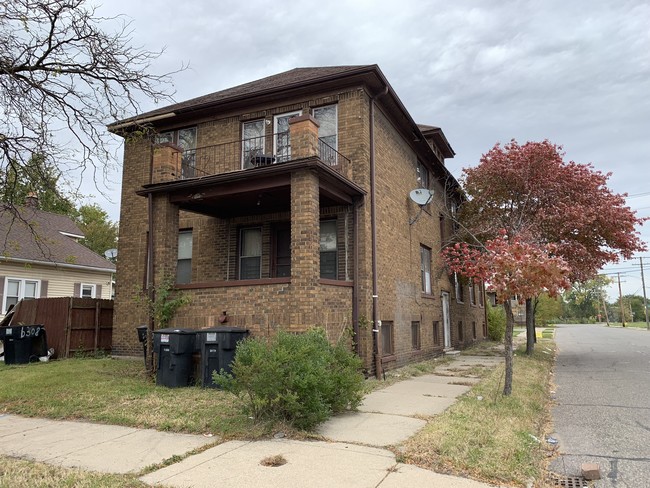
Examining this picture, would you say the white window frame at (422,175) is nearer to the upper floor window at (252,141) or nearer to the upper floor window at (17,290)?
the upper floor window at (252,141)

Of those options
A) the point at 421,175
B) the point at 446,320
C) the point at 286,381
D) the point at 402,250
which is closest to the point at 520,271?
the point at 286,381

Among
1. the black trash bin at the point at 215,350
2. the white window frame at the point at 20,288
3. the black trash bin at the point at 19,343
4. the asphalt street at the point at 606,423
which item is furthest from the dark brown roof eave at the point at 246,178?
the white window frame at the point at 20,288

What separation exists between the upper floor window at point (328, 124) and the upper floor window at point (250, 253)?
9.38 ft

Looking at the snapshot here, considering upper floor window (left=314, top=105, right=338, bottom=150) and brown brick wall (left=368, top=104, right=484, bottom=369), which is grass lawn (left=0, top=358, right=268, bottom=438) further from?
upper floor window (left=314, top=105, right=338, bottom=150)

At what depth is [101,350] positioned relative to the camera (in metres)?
13.8

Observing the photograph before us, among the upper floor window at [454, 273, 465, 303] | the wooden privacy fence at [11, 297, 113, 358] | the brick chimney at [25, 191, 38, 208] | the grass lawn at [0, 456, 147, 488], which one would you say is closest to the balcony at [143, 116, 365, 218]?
the brick chimney at [25, 191, 38, 208]

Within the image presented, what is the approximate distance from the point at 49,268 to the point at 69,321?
912 centimetres

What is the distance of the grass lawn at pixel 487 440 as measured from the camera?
14.7ft

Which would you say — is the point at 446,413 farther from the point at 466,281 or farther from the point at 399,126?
the point at 466,281

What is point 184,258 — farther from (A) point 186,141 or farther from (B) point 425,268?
(B) point 425,268

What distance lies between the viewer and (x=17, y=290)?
1936 centimetres

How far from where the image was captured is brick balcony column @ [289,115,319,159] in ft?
31.0

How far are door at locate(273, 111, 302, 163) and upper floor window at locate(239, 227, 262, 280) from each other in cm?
197

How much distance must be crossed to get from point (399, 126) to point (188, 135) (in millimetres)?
6095
